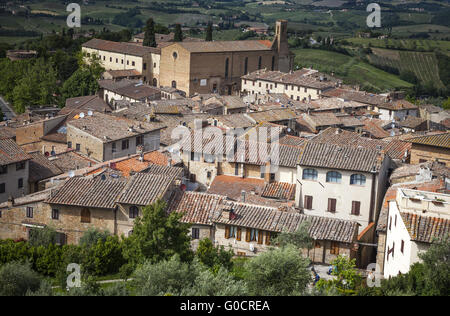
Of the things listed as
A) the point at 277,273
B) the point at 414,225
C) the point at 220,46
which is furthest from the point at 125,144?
the point at 220,46

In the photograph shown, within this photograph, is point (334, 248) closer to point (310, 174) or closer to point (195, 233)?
point (195, 233)

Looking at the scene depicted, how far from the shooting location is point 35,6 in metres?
168

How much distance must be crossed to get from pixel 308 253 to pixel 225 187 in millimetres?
9125

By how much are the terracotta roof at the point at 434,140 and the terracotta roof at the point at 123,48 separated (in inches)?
1972

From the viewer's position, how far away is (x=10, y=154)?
36312 mm

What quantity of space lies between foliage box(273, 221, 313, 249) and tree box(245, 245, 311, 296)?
5205 mm

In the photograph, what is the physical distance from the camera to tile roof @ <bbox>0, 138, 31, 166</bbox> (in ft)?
117

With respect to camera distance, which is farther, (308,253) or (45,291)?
(308,253)

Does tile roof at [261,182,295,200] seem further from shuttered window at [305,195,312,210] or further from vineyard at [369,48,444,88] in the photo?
vineyard at [369,48,444,88]

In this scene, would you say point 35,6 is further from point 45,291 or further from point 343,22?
point 45,291

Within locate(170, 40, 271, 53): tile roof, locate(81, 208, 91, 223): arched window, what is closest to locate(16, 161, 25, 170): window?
locate(81, 208, 91, 223): arched window

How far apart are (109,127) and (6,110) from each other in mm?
28946
